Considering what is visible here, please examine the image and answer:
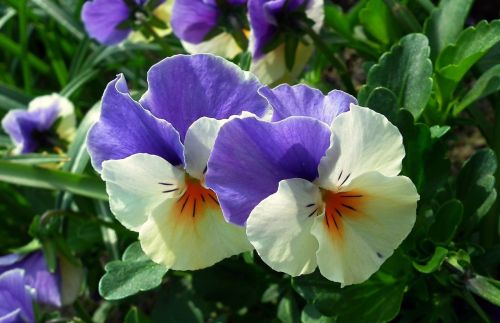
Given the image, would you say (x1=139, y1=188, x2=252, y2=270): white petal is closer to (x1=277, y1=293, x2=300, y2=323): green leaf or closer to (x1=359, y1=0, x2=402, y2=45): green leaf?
(x1=277, y1=293, x2=300, y2=323): green leaf

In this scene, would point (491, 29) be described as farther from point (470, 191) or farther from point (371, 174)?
point (371, 174)

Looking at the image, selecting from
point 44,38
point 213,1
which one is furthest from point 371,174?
point 44,38

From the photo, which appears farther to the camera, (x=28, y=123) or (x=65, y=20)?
(x=65, y=20)

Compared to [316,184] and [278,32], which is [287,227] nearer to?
[316,184]

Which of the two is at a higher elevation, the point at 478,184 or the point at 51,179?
the point at 478,184

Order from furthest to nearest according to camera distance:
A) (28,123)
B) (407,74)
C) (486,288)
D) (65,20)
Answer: (65,20) < (28,123) < (407,74) < (486,288)

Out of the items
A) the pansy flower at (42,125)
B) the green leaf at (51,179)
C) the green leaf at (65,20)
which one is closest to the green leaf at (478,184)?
the green leaf at (51,179)

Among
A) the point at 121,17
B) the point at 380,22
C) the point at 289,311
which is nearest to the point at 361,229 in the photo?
the point at 289,311
